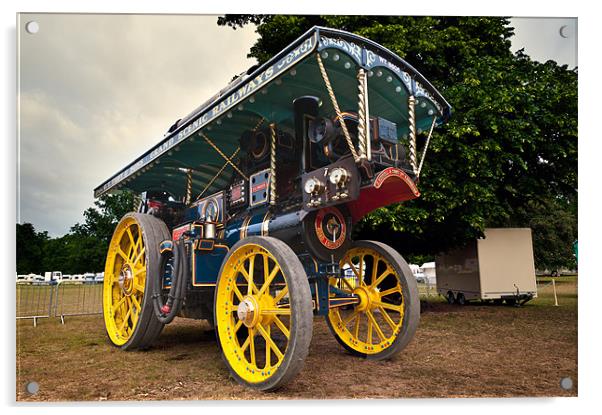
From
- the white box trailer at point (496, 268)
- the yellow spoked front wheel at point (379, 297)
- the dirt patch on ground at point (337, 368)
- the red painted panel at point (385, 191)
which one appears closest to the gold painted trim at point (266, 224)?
the red painted panel at point (385, 191)

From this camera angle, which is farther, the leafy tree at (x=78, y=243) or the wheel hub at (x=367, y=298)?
the wheel hub at (x=367, y=298)

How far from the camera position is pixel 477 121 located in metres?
5.57

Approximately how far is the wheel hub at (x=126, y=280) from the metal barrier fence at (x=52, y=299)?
59cm

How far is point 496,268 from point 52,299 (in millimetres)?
6423

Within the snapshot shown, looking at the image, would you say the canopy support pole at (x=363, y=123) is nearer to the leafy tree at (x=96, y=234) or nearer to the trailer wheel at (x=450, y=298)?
the leafy tree at (x=96, y=234)

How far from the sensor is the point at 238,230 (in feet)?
12.6

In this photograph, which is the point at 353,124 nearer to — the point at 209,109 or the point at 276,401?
the point at 209,109

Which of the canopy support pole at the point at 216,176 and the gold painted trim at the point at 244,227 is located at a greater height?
the canopy support pole at the point at 216,176

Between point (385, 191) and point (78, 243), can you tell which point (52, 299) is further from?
point (385, 191)

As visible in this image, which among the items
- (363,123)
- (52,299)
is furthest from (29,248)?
(363,123)

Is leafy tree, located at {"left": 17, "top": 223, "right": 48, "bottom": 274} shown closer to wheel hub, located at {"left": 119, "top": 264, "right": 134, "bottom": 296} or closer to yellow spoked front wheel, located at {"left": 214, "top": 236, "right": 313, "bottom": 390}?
wheel hub, located at {"left": 119, "top": 264, "right": 134, "bottom": 296}

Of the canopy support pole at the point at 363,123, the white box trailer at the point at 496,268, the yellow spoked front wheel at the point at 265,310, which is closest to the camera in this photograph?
the yellow spoked front wheel at the point at 265,310

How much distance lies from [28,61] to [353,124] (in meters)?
2.35

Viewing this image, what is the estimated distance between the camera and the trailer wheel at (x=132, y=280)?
4.22m
